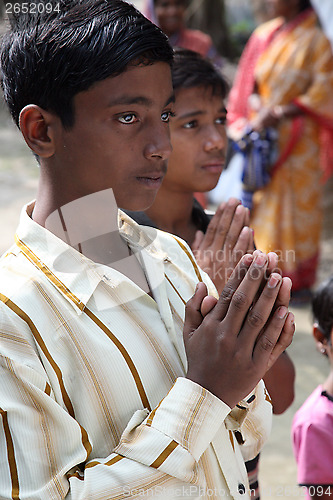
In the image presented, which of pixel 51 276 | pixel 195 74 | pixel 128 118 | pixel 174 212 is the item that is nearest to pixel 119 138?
pixel 128 118

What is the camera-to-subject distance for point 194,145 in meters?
1.98

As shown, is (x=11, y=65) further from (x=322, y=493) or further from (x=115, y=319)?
(x=322, y=493)

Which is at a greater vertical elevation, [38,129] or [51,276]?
A: [38,129]

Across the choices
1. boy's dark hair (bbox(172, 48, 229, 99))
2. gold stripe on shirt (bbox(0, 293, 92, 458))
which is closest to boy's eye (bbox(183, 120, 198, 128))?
boy's dark hair (bbox(172, 48, 229, 99))

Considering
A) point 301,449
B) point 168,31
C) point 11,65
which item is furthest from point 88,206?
point 168,31

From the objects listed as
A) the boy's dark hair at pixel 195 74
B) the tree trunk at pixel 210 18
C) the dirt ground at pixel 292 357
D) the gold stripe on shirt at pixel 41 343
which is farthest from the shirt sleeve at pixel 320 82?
the tree trunk at pixel 210 18

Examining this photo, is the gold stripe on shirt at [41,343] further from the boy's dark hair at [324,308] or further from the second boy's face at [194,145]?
the boy's dark hair at [324,308]

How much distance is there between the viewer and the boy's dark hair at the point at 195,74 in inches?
78.9

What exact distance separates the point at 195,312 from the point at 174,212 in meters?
0.93

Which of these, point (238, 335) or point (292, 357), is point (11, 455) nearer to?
point (238, 335)

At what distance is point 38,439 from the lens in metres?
0.92

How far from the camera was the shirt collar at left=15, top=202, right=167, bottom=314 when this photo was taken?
1.04m

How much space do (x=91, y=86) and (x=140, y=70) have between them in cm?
9

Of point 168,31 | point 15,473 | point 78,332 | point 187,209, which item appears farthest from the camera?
point 168,31
